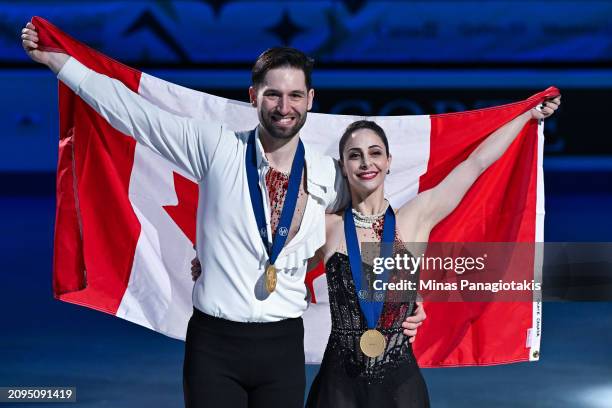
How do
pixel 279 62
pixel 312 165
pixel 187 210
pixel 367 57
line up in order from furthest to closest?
pixel 367 57, pixel 187 210, pixel 312 165, pixel 279 62

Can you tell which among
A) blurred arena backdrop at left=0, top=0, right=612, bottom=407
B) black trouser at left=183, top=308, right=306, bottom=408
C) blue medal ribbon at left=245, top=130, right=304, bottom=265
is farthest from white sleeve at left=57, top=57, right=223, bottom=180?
blurred arena backdrop at left=0, top=0, right=612, bottom=407

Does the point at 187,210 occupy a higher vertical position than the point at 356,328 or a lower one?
higher

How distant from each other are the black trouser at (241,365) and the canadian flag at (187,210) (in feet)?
3.22

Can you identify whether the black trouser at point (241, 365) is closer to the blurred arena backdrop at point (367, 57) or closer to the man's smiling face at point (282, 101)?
the man's smiling face at point (282, 101)

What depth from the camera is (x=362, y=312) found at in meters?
3.33

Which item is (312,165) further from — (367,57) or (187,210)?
(367,57)

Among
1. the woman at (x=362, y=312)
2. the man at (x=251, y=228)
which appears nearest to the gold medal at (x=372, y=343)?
the woman at (x=362, y=312)

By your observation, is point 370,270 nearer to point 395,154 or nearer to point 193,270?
point 193,270

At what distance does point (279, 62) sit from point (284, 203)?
0.44m

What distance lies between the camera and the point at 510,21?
14.7 meters

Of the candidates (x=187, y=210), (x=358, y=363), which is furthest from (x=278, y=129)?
(x=187, y=210)

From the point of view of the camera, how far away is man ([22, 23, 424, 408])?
3.08 meters

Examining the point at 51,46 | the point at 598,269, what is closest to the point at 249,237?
the point at 51,46

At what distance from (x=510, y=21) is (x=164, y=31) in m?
4.97
